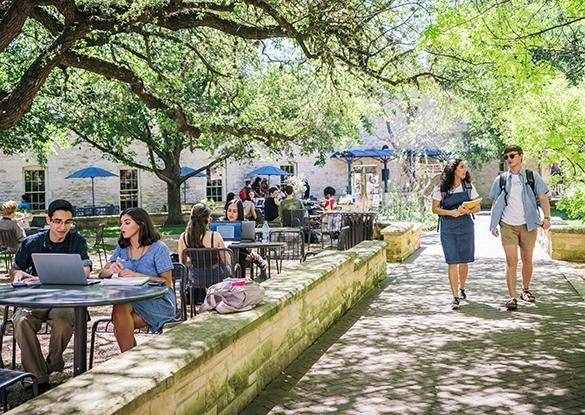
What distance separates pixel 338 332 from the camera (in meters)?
6.41

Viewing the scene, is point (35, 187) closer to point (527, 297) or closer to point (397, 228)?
point (397, 228)

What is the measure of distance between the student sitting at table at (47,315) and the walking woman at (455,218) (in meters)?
3.87

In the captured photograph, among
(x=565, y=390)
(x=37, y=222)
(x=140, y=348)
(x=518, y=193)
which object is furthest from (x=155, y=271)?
(x=37, y=222)

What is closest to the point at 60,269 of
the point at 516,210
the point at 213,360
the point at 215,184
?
the point at 213,360

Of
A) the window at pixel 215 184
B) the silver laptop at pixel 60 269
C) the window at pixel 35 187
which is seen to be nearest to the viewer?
the silver laptop at pixel 60 269

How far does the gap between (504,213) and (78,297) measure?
4.90 metres

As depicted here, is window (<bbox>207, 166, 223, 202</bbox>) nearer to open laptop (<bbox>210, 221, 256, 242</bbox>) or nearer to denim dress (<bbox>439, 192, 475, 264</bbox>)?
open laptop (<bbox>210, 221, 256, 242</bbox>)

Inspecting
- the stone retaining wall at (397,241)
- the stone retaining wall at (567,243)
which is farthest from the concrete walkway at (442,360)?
the stone retaining wall at (397,241)

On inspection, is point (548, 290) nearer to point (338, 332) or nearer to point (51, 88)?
point (338, 332)

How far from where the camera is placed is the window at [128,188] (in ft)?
96.8

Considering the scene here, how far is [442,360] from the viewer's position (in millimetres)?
5266

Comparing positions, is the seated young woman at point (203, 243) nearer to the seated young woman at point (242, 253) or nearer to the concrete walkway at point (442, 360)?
the concrete walkway at point (442, 360)

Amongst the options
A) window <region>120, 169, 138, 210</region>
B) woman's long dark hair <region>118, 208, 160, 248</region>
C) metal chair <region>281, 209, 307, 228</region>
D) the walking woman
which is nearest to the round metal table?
woman's long dark hair <region>118, 208, 160, 248</region>

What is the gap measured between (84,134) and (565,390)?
18.6m
